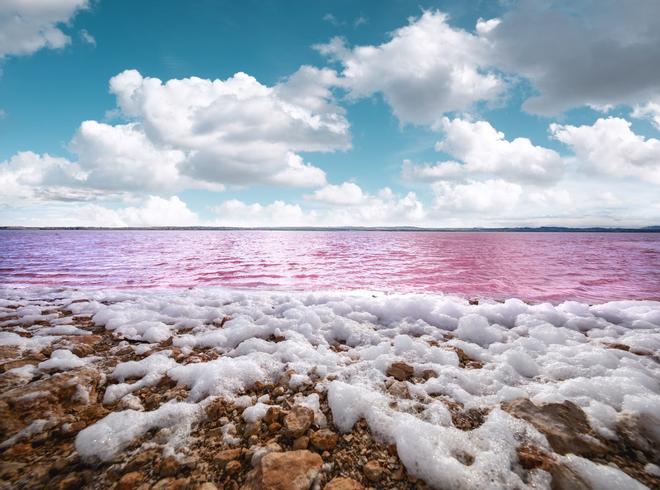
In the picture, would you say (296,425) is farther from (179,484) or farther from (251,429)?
(179,484)

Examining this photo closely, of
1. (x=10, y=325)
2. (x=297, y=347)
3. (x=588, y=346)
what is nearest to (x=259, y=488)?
(x=297, y=347)

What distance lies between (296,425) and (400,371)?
77.3 inches

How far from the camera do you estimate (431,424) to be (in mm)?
3471

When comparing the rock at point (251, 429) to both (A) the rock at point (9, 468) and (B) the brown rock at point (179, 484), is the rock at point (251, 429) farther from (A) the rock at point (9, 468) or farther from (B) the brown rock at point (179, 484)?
(A) the rock at point (9, 468)

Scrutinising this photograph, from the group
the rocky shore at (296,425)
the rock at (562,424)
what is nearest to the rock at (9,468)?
the rocky shore at (296,425)

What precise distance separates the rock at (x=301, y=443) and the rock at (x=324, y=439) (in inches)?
2.1

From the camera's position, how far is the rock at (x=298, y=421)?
10.9 ft

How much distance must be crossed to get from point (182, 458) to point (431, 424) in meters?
2.67

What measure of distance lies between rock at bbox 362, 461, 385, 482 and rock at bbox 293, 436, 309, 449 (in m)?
0.63

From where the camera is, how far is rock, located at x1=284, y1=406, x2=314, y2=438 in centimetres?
331

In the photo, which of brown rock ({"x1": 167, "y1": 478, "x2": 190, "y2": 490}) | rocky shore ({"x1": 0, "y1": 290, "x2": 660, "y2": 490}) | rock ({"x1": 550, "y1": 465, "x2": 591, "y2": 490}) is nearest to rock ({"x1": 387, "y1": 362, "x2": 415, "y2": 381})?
rocky shore ({"x1": 0, "y1": 290, "x2": 660, "y2": 490})

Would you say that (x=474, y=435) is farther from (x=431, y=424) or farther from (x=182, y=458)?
(x=182, y=458)

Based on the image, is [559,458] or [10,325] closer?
[559,458]

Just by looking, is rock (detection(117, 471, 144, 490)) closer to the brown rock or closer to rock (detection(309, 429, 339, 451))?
the brown rock
